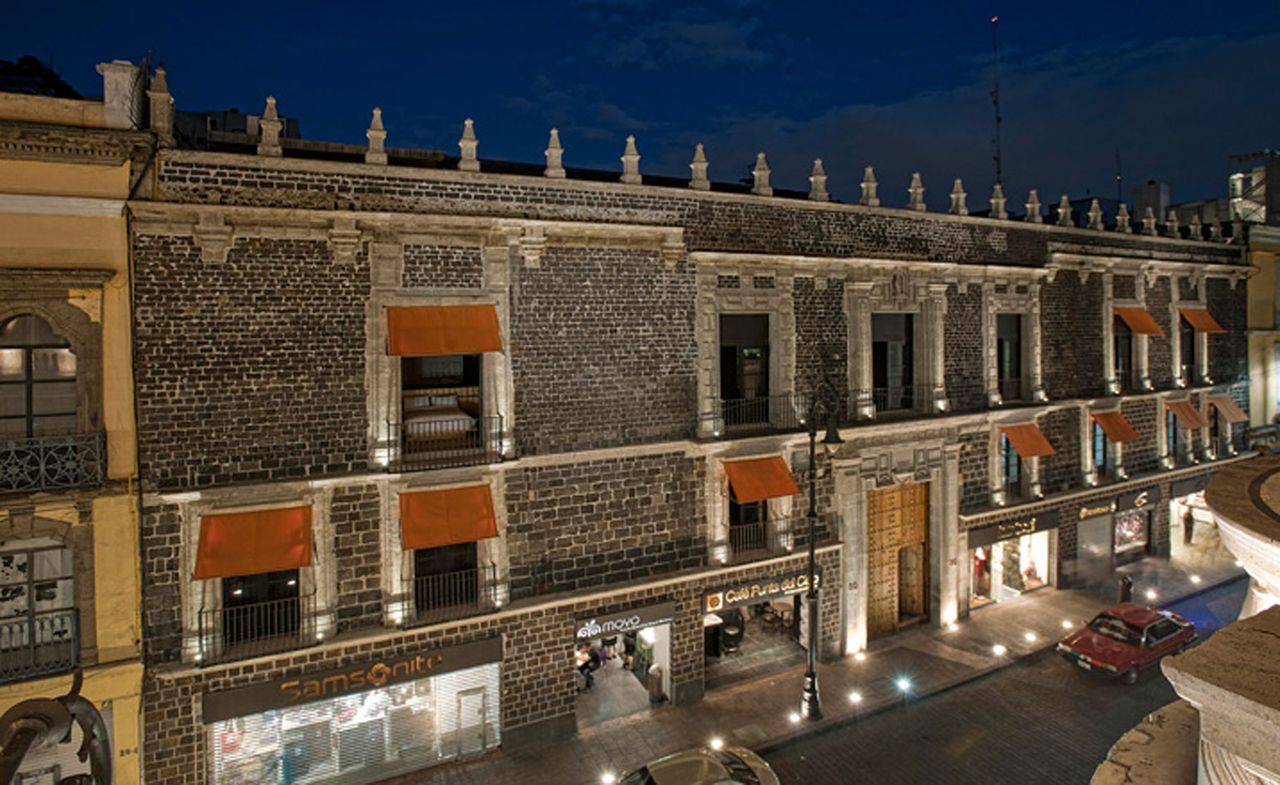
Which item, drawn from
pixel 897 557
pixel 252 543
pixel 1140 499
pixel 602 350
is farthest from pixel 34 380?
pixel 1140 499

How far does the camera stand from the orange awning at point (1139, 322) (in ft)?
74.8

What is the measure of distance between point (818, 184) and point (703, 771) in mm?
14006

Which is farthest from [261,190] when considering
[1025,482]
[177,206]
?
[1025,482]

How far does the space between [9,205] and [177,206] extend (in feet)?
7.52

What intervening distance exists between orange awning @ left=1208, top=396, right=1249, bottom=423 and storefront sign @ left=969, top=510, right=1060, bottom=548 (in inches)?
418

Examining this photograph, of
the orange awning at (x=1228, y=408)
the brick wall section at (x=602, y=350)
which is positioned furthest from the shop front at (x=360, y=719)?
the orange awning at (x=1228, y=408)

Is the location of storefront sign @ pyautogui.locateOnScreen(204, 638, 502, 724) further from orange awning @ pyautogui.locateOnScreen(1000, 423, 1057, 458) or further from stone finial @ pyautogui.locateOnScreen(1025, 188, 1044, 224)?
stone finial @ pyautogui.locateOnScreen(1025, 188, 1044, 224)

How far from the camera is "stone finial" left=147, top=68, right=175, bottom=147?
38.3 ft

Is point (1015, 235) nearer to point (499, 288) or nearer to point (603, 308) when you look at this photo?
point (603, 308)

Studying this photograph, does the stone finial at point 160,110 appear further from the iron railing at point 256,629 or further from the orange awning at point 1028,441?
the orange awning at point 1028,441

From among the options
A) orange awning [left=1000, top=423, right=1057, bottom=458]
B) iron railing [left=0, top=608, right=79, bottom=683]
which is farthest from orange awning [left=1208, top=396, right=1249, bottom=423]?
iron railing [left=0, top=608, right=79, bottom=683]

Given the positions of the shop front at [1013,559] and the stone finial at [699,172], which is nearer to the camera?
the stone finial at [699,172]

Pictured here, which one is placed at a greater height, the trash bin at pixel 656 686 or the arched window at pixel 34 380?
the arched window at pixel 34 380

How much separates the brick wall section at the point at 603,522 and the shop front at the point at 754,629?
4.54ft
